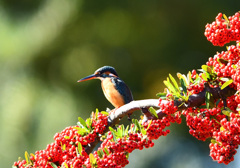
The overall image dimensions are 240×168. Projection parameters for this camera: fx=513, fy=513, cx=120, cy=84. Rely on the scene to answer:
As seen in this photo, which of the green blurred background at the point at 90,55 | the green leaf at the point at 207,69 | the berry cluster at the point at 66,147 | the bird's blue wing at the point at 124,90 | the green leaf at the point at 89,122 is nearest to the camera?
the green leaf at the point at 207,69

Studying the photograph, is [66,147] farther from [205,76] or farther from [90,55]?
[90,55]

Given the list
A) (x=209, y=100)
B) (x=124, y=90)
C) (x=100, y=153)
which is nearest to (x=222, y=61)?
(x=209, y=100)

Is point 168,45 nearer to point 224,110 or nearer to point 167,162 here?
point 167,162

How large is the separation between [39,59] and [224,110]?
36.3 feet

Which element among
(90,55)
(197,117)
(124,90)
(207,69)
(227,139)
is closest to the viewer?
(227,139)

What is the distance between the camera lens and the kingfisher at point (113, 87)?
425 centimetres

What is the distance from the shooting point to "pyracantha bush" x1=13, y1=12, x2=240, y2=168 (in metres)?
2.24

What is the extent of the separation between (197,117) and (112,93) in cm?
204

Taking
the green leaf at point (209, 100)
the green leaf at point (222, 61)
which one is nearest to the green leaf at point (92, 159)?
the green leaf at point (209, 100)

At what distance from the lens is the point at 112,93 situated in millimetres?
4324

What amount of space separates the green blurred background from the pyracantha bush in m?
8.78

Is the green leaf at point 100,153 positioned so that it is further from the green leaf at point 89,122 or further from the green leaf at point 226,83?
the green leaf at point 226,83

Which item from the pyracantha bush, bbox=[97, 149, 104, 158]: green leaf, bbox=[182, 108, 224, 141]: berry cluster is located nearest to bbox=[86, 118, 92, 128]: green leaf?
Result: the pyracantha bush

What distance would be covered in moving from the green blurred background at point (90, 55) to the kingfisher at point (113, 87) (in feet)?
22.6
